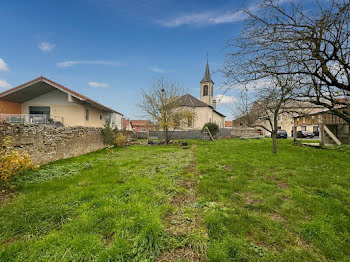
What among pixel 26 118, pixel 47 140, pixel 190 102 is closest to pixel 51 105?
pixel 26 118

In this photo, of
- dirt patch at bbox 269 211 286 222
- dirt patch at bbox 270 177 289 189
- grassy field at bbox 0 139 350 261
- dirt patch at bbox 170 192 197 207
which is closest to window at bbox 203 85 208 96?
dirt patch at bbox 270 177 289 189

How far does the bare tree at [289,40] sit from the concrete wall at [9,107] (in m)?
20.8

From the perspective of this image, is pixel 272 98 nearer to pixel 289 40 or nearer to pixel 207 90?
pixel 289 40

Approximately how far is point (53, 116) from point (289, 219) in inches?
760

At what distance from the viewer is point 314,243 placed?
8.27 feet

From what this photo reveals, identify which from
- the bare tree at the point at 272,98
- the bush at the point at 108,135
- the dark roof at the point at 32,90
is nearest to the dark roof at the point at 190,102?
the bush at the point at 108,135

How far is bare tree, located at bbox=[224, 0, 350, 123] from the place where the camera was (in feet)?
7.96

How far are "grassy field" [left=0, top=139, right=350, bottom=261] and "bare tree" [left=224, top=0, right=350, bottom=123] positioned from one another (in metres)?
2.28

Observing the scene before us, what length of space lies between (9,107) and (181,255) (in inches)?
847

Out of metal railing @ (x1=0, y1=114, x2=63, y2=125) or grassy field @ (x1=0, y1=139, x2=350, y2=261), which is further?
metal railing @ (x1=0, y1=114, x2=63, y2=125)

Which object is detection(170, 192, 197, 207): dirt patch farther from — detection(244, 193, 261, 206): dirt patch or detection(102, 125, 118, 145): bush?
detection(102, 125, 118, 145): bush

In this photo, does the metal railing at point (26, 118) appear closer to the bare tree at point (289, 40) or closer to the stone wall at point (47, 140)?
the stone wall at point (47, 140)

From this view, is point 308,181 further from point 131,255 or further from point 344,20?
point 131,255

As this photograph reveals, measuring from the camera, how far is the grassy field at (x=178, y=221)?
2.30 m
